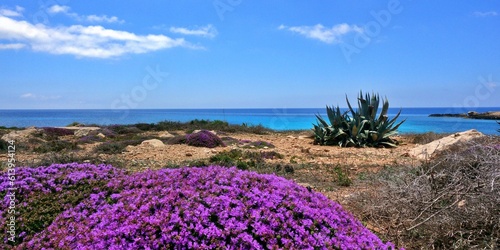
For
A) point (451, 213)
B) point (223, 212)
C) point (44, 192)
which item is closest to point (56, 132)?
point (44, 192)

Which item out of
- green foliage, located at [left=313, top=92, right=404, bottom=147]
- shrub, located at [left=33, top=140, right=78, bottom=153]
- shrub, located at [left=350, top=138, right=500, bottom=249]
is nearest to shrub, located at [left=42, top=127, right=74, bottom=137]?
shrub, located at [left=33, top=140, right=78, bottom=153]

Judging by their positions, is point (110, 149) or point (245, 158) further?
point (110, 149)

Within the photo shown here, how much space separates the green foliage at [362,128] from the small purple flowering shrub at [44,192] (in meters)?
11.7

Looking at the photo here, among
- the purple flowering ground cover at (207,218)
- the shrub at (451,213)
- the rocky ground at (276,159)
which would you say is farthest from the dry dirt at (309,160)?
the purple flowering ground cover at (207,218)

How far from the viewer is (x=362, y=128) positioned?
48.6 feet

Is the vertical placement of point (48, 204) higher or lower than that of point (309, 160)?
higher

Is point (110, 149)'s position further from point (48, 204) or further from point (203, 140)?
point (48, 204)

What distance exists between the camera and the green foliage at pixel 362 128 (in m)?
14.6

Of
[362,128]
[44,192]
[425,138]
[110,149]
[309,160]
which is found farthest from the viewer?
[425,138]

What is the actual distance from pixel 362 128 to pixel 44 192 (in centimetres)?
1281

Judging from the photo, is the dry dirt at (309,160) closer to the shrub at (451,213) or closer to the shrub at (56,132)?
the shrub at (451,213)

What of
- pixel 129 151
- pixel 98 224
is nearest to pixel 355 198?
pixel 98 224

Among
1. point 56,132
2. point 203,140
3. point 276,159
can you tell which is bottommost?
point 56,132

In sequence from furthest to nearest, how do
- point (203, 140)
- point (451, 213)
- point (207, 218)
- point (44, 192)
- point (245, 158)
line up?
point (203, 140) < point (245, 158) < point (451, 213) < point (44, 192) < point (207, 218)
